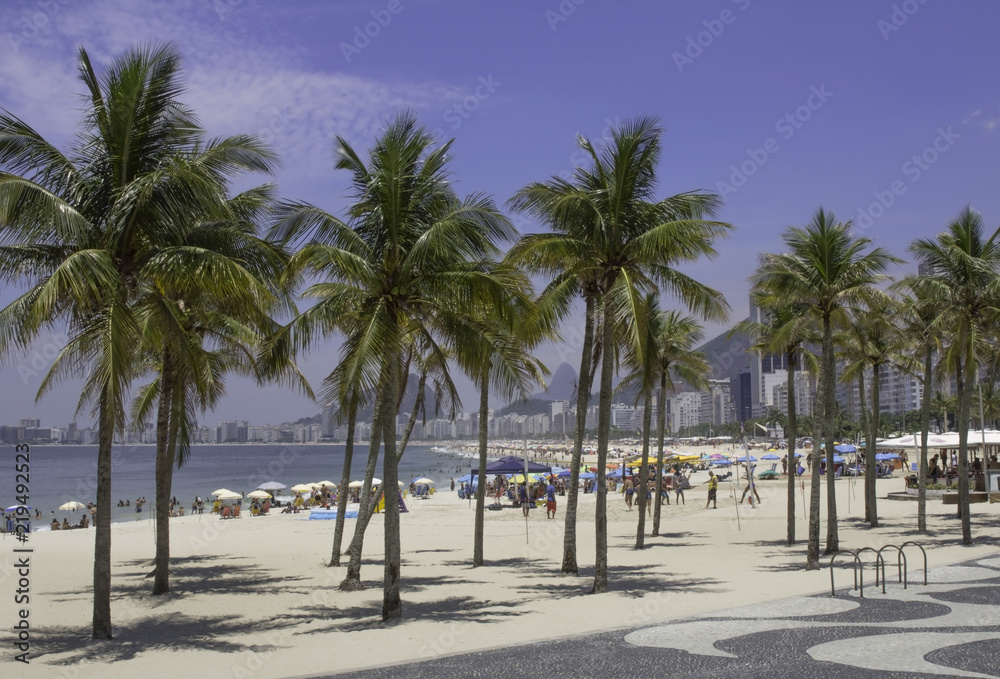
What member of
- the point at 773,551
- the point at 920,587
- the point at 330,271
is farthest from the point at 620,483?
the point at 330,271

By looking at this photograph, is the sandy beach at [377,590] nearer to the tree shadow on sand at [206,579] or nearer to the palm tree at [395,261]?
the tree shadow on sand at [206,579]

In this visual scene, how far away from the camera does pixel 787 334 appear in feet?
56.1

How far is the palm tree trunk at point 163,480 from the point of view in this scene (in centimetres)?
1481

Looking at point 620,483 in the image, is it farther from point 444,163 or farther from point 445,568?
point 444,163

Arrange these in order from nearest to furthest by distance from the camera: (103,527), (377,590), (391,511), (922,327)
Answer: (103,527) → (391,511) → (377,590) → (922,327)

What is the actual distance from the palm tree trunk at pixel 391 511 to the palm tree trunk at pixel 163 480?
5.08 meters

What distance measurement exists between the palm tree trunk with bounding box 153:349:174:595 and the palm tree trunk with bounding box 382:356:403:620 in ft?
16.7

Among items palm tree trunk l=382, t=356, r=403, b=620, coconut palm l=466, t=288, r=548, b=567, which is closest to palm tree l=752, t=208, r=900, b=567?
coconut palm l=466, t=288, r=548, b=567

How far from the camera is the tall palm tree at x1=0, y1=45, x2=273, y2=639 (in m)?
10.1

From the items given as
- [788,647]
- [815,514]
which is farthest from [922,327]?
[788,647]

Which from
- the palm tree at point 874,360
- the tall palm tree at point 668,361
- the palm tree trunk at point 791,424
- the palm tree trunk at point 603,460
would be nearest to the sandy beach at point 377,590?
the palm tree trunk at point 603,460

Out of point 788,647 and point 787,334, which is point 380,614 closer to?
point 788,647

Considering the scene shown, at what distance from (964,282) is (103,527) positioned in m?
18.5

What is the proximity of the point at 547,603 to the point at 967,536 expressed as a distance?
12.0 metres
